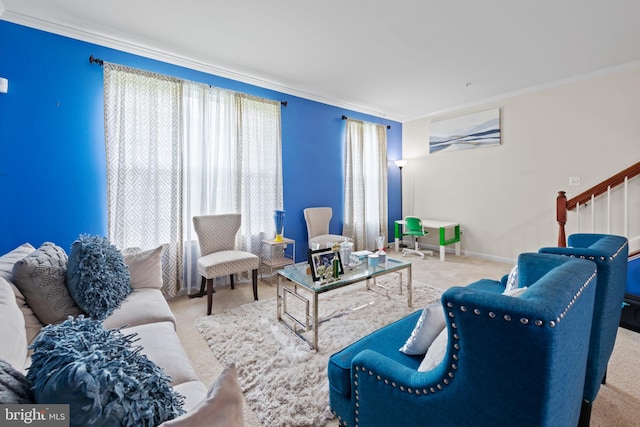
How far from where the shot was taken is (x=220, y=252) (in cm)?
318

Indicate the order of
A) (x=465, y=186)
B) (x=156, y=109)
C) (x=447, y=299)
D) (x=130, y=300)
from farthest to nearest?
1. (x=465, y=186)
2. (x=156, y=109)
3. (x=130, y=300)
4. (x=447, y=299)

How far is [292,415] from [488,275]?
A: 11.1ft

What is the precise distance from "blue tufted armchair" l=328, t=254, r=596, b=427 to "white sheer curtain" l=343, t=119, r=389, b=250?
3.92 meters

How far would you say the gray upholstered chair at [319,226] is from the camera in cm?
411

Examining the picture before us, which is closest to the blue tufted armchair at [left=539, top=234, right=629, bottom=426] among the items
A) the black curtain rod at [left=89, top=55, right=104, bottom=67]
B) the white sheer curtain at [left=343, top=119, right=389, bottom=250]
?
the white sheer curtain at [left=343, top=119, right=389, bottom=250]

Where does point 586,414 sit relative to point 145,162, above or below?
below

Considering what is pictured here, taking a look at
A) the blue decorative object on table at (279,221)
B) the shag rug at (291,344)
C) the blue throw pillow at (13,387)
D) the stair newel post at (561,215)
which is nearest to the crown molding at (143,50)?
the blue decorative object on table at (279,221)

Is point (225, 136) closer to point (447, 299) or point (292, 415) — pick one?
point (292, 415)

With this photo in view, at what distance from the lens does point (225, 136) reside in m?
3.49

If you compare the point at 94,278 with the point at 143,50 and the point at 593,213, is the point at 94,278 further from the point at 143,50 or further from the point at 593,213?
the point at 593,213

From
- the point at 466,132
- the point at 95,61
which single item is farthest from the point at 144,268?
the point at 466,132

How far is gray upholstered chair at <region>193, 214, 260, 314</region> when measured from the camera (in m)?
2.83

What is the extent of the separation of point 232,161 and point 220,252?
116cm

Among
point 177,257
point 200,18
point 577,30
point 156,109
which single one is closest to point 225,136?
point 156,109
